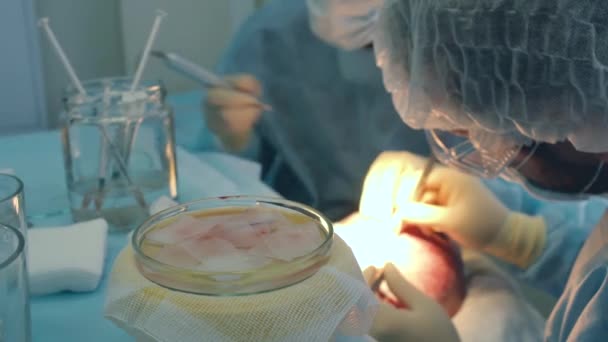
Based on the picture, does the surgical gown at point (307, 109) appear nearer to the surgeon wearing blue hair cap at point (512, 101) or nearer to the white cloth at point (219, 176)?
the white cloth at point (219, 176)

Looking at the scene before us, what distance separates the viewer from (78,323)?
1.98 feet

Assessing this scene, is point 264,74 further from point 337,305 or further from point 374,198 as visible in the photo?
point 337,305

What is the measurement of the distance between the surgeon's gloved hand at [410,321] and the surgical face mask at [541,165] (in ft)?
0.63

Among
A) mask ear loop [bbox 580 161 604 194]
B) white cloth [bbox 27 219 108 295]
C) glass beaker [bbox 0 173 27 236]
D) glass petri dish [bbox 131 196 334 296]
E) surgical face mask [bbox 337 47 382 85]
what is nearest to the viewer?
glass petri dish [bbox 131 196 334 296]

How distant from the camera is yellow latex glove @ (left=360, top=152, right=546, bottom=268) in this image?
102 cm

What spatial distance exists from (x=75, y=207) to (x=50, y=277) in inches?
8.3

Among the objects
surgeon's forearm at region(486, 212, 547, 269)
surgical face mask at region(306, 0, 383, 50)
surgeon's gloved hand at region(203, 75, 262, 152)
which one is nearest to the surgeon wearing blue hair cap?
surgeon's forearm at region(486, 212, 547, 269)

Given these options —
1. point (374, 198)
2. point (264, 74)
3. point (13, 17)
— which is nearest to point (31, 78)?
point (13, 17)

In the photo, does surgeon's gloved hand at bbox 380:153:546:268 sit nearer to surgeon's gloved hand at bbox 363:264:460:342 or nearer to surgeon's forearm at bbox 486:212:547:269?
surgeon's forearm at bbox 486:212:547:269

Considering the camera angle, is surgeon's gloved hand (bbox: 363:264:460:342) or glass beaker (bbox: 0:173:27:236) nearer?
glass beaker (bbox: 0:173:27:236)

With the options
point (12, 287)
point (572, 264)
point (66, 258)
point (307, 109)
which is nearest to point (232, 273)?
point (12, 287)

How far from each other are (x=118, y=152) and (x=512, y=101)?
498 millimetres

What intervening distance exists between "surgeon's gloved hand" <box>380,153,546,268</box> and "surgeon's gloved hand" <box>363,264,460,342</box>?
0.67ft

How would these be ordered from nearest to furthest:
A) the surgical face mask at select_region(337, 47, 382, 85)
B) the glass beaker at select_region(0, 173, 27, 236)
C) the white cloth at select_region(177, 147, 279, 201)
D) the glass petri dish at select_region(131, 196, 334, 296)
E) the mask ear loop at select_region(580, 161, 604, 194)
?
the glass petri dish at select_region(131, 196, 334, 296), the glass beaker at select_region(0, 173, 27, 236), the mask ear loop at select_region(580, 161, 604, 194), the white cloth at select_region(177, 147, 279, 201), the surgical face mask at select_region(337, 47, 382, 85)
